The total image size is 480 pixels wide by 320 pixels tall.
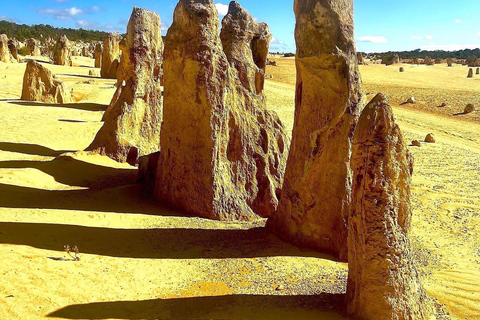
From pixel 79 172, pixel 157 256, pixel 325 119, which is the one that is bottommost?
pixel 157 256

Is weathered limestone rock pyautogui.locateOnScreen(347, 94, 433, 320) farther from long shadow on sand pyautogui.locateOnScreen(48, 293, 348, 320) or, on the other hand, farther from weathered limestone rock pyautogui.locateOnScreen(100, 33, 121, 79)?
weathered limestone rock pyautogui.locateOnScreen(100, 33, 121, 79)

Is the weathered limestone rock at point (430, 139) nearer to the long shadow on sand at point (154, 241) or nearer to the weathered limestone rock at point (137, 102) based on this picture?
the weathered limestone rock at point (137, 102)

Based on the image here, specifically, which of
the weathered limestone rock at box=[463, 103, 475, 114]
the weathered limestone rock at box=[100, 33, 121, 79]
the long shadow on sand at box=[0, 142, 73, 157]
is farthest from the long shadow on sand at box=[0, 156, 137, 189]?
the weathered limestone rock at box=[463, 103, 475, 114]

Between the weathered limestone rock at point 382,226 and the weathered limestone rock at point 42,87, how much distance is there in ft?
54.1

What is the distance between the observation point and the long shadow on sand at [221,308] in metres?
4.53

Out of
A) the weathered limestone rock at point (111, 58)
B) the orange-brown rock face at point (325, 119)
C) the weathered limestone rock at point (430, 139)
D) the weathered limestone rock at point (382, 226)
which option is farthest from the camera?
the weathered limestone rock at point (111, 58)

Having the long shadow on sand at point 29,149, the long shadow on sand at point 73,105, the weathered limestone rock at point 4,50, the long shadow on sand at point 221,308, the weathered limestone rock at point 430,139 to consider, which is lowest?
the long shadow on sand at point 221,308

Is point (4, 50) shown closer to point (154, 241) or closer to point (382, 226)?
point (154, 241)

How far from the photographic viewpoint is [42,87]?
728 inches

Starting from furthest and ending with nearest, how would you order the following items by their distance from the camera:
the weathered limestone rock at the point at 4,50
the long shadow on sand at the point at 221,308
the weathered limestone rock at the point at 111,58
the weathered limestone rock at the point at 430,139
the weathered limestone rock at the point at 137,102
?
1. the weathered limestone rock at the point at 4,50
2. the weathered limestone rock at the point at 111,58
3. the weathered limestone rock at the point at 430,139
4. the weathered limestone rock at the point at 137,102
5. the long shadow on sand at the point at 221,308

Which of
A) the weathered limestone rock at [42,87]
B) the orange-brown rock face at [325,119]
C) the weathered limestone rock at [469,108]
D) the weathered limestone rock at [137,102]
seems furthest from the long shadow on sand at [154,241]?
the weathered limestone rock at [469,108]

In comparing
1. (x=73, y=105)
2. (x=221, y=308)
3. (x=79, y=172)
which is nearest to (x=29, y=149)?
(x=79, y=172)

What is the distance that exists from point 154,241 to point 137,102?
586 cm

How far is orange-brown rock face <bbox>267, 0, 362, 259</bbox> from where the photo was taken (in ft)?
19.8
